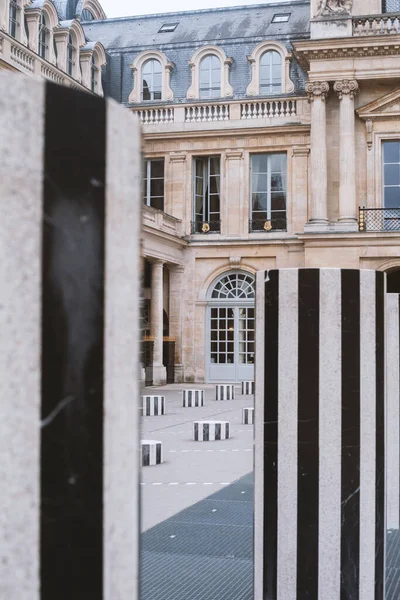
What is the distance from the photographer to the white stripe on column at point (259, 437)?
11.5 ft

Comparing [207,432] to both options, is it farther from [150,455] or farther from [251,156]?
[251,156]

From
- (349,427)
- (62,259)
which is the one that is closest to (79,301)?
(62,259)

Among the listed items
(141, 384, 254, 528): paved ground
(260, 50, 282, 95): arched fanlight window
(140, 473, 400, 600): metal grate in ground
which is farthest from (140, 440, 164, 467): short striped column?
(260, 50, 282, 95): arched fanlight window

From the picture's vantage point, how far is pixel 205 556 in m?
5.22

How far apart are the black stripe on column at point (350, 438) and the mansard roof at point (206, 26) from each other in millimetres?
28022

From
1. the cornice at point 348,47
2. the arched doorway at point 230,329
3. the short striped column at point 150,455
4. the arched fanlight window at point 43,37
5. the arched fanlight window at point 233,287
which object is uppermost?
the arched fanlight window at point 43,37

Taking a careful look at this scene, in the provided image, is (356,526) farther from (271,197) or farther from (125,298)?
(271,197)

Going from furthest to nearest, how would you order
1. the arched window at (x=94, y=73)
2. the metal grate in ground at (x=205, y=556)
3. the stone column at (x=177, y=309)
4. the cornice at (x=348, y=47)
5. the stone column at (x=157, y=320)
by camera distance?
the arched window at (x=94, y=73)
the stone column at (x=177, y=309)
the stone column at (x=157, y=320)
the cornice at (x=348, y=47)
the metal grate in ground at (x=205, y=556)

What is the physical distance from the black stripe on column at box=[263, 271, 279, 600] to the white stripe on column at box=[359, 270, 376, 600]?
33 cm

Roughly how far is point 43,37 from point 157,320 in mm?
9023

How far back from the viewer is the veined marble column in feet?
85.0

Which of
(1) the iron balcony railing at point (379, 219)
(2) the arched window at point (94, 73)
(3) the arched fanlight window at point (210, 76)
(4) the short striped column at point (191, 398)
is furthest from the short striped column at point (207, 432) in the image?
(2) the arched window at point (94, 73)

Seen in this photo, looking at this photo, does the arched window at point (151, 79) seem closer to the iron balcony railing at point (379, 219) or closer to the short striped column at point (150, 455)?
the iron balcony railing at point (379, 219)

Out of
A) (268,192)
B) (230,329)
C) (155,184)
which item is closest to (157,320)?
(230,329)
